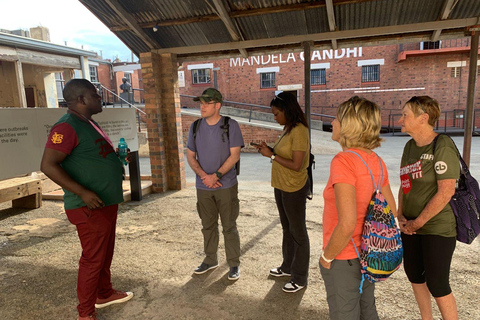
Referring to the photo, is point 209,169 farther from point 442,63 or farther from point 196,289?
point 442,63

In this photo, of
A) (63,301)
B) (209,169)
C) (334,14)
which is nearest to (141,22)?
(334,14)

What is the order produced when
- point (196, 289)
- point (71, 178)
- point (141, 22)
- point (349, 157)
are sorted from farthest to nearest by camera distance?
point (141, 22)
point (196, 289)
point (71, 178)
point (349, 157)

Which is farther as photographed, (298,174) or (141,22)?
(141,22)

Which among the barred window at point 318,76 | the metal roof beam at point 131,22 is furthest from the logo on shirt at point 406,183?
the barred window at point 318,76

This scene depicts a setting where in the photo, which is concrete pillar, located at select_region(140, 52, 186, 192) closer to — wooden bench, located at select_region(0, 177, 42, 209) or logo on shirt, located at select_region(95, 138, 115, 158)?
wooden bench, located at select_region(0, 177, 42, 209)

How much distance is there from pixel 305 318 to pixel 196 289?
1001 mm

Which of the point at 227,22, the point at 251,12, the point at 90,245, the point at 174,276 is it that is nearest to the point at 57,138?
the point at 90,245

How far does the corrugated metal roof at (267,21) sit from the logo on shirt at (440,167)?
3.38 metres

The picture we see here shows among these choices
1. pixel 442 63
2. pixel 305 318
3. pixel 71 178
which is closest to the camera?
pixel 71 178

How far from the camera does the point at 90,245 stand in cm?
232

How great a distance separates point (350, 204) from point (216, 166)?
1.65 metres

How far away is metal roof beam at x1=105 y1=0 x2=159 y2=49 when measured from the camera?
4785 mm

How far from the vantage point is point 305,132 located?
2.65m

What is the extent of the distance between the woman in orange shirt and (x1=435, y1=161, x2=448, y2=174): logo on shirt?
1.28 ft
